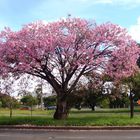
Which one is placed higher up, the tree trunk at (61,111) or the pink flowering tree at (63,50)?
the pink flowering tree at (63,50)

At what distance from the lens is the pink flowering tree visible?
28.7 metres

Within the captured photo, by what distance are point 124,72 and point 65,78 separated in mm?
4407

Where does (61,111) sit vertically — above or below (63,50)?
below

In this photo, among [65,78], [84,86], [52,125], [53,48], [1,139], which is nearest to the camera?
[1,139]

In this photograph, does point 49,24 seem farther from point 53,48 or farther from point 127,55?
point 127,55

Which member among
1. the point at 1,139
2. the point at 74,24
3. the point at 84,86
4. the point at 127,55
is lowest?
the point at 1,139

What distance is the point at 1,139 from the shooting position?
1794cm

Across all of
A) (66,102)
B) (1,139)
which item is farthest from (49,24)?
(1,139)

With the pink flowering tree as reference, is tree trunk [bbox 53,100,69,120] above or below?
below

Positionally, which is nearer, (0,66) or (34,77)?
(0,66)

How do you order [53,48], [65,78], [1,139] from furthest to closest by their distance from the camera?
[65,78], [53,48], [1,139]

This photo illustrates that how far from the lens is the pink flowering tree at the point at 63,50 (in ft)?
94.1

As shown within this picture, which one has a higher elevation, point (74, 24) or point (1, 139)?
point (74, 24)

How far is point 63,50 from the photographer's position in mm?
29141
